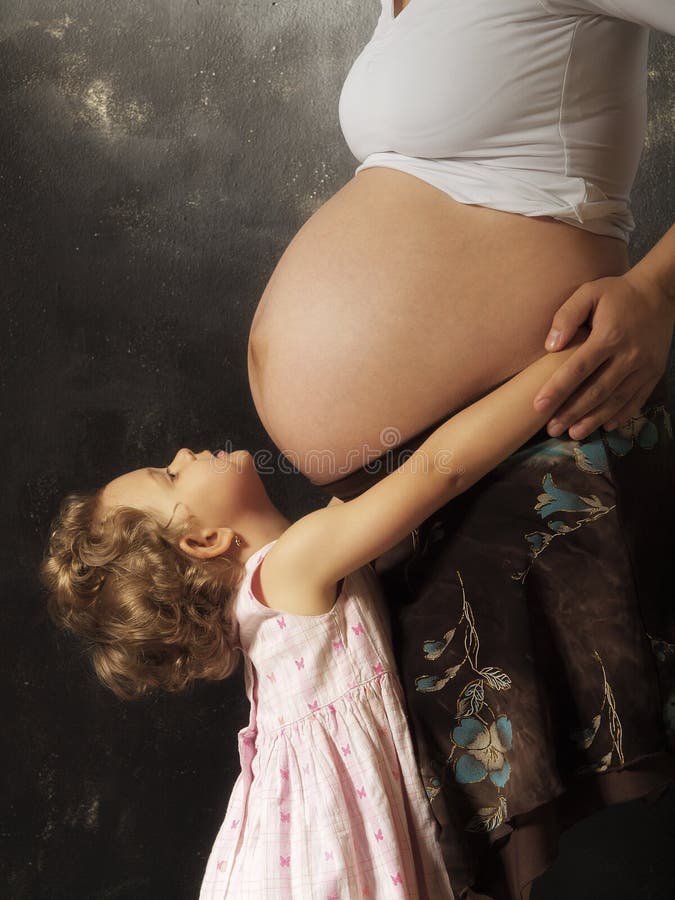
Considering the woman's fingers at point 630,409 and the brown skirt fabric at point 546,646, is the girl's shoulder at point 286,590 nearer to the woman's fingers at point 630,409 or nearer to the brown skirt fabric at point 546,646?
the brown skirt fabric at point 546,646

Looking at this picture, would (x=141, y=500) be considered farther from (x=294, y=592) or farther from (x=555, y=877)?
(x=555, y=877)

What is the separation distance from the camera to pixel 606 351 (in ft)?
2.83

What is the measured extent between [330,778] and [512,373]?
0.52 m

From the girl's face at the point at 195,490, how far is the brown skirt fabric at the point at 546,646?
23 cm

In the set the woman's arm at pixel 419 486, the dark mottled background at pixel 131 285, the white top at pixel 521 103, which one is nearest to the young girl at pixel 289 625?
the woman's arm at pixel 419 486

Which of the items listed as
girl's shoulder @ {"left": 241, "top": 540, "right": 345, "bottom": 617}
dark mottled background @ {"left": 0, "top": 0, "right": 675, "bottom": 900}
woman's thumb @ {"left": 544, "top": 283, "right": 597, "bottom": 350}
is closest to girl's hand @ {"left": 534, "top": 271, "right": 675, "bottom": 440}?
woman's thumb @ {"left": 544, "top": 283, "right": 597, "bottom": 350}

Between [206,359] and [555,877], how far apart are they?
110 centimetres

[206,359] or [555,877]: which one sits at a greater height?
[206,359]

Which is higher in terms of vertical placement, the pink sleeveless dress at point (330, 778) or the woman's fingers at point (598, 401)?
the woman's fingers at point (598, 401)

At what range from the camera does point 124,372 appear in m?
1.46

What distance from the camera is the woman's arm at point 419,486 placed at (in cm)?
89

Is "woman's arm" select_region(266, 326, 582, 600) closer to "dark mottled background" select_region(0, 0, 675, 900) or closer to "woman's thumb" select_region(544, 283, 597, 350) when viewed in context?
"woman's thumb" select_region(544, 283, 597, 350)

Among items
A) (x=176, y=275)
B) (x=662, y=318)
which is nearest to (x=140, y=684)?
(x=176, y=275)

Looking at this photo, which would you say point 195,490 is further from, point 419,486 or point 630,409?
point 630,409
